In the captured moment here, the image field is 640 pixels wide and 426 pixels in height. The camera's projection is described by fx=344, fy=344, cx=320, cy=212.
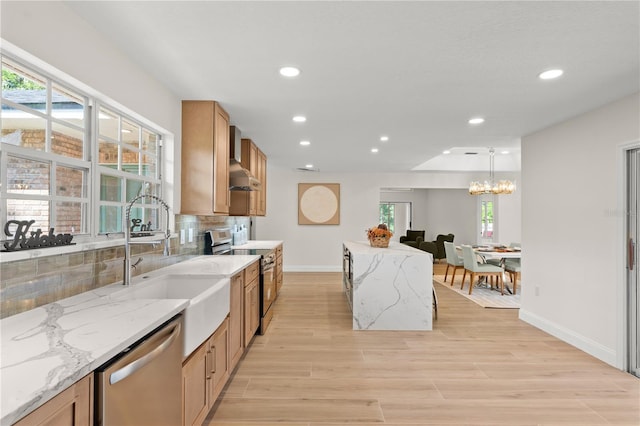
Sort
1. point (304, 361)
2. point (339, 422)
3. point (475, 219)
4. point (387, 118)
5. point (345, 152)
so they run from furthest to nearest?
point (475, 219)
point (345, 152)
point (387, 118)
point (304, 361)
point (339, 422)

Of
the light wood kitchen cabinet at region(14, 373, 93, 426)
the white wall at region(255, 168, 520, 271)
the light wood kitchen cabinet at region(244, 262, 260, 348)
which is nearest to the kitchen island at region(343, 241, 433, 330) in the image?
the light wood kitchen cabinet at region(244, 262, 260, 348)

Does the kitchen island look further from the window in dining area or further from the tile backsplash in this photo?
the window in dining area

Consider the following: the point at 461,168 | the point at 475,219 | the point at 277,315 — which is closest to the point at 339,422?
the point at 277,315

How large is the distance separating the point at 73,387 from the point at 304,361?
7.75ft

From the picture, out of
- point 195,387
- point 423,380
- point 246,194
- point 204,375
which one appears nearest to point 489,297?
point 423,380

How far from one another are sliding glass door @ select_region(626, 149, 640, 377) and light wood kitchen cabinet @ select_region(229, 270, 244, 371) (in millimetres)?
3364

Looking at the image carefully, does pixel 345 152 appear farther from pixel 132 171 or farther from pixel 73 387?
pixel 73 387

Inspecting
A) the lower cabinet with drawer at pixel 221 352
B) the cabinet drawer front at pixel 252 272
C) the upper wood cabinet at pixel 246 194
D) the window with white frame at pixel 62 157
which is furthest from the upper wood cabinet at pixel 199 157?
the upper wood cabinet at pixel 246 194

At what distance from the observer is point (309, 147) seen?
5344 mm

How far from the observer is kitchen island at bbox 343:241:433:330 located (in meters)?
4.05

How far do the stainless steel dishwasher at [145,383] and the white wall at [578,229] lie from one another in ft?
11.8

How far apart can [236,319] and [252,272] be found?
702mm

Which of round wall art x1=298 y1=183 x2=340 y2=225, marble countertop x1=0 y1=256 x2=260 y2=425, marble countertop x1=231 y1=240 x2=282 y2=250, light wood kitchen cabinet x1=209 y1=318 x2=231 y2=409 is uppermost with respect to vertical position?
round wall art x1=298 y1=183 x2=340 y2=225

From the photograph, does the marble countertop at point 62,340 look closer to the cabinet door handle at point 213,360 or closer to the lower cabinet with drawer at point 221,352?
the lower cabinet with drawer at point 221,352
